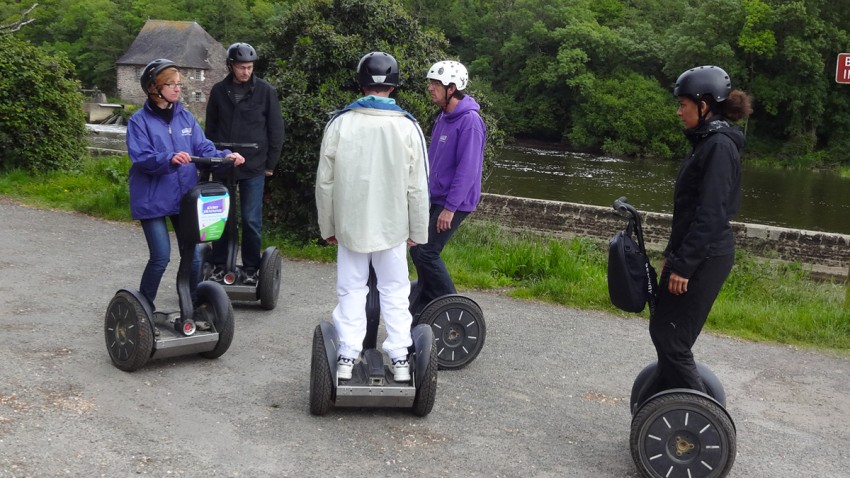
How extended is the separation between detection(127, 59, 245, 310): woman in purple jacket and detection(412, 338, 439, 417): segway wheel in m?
1.99

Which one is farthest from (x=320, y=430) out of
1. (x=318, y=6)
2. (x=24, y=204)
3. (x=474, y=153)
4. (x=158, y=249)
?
(x=24, y=204)

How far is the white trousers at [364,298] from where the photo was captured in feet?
16.4

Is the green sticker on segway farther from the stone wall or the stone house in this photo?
the stone house

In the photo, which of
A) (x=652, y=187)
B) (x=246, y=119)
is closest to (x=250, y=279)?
(x=246, y=119)

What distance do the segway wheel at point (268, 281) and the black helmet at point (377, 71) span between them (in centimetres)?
284

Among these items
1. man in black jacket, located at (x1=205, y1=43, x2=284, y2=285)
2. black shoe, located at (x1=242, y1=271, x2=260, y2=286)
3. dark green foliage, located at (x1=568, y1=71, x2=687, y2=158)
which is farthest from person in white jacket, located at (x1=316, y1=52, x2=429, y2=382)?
dark green foliage, located at (x1=568, y1=71, x2=687, y2=158)

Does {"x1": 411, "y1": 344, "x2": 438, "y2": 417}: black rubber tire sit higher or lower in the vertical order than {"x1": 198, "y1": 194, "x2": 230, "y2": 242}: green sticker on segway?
lower

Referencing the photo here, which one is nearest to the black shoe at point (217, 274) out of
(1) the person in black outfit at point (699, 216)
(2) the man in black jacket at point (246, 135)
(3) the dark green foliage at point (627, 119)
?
(2) the man in black jacket at point (246, 135)

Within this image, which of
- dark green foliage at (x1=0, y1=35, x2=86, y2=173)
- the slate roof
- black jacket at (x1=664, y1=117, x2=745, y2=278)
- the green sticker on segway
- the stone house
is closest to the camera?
black jacket at (x1=664, y1=117, x2=745, y2=278)

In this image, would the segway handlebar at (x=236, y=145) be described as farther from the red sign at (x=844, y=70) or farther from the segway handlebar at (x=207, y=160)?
the red sign at (x=844, y=70)

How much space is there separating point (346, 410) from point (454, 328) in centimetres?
119

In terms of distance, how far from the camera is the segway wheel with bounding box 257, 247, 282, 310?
7.34m

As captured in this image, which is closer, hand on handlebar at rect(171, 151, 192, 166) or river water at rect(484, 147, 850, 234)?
hand on handlebar at rect(171, 151, 192, 166)

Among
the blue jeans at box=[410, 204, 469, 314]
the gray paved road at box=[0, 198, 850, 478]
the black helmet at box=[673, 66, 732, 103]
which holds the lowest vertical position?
the gray paved road at box=[0, 198, 850, 478]
